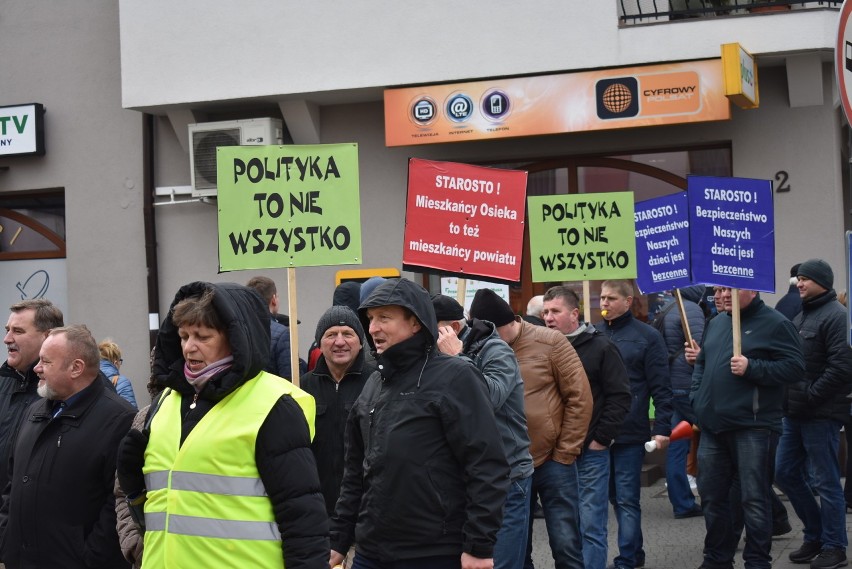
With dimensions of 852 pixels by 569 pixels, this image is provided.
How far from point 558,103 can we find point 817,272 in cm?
465

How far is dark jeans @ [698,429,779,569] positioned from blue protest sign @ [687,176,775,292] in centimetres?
114

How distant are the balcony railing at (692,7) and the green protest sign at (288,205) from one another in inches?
241

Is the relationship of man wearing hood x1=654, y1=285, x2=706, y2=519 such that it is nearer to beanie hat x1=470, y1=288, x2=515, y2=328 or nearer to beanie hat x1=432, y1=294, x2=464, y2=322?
beanie hat x1=470, y1=288, x2=515, y2=328


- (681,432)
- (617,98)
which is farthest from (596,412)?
(617,98)

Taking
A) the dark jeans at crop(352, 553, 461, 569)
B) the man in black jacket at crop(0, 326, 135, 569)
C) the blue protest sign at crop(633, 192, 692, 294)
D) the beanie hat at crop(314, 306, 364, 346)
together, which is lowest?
the dark jeans at crop(352, 553, 461, 569)

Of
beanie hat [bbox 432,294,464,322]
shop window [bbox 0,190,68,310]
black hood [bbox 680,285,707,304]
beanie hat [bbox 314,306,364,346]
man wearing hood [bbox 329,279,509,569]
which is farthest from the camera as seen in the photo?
shop window [bbox 0,190,68,310]

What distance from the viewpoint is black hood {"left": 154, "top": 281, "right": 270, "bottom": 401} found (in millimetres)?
3908

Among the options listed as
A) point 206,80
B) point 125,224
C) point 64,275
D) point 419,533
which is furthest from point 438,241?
point 64,275

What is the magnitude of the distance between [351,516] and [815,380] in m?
4.53

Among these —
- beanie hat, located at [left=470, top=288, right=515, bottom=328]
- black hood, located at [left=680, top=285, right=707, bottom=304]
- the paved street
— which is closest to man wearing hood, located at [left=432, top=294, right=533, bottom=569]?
beanie hat, located at [left=470, top=288, right=515, bottom=328]

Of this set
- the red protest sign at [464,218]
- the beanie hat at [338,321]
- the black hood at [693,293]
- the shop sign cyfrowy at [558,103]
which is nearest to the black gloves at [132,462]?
the beanie hat at [338,321]

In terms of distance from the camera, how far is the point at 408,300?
504 centimetres

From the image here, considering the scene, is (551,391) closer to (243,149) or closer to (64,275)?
(243,149)

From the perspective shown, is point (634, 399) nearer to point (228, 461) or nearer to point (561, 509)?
point (561, 509)
